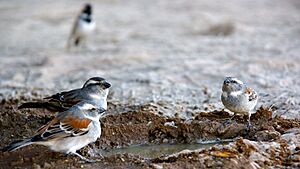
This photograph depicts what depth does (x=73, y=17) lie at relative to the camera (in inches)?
→ 840

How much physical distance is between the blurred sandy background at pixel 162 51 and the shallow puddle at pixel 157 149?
1.75 m

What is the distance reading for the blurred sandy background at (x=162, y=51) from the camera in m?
A: 12.3

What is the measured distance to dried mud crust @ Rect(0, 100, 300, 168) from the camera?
7863 millimetres

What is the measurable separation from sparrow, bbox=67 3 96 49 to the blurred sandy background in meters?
0.35

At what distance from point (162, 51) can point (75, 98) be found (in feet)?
21.9

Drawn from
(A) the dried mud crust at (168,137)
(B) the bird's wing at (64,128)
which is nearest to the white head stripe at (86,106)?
(B) the bird's wing at (64,128)

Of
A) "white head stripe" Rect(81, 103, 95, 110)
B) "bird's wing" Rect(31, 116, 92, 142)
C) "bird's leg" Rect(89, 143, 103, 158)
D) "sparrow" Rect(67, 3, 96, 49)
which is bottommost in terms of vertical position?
"sparrow" Rect(67, 3, 96, 49)

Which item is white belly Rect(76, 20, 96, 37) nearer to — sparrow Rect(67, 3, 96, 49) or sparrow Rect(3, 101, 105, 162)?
sparrow Rect(67, 3, 96, 49)

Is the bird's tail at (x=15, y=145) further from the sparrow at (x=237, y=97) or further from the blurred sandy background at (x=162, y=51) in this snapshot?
the blurred sandy background at (x=162, y=51)

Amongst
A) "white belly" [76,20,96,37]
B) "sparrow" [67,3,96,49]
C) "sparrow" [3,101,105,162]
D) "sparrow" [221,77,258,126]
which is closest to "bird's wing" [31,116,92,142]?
"sparrow" [3,101,105,162]

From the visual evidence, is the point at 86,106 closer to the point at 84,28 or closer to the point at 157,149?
the point at 157,149

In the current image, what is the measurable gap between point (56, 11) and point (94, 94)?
1216 cm

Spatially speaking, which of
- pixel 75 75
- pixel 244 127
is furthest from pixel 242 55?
pixel 244 127

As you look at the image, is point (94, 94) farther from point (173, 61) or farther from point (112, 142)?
point (173, 61)
